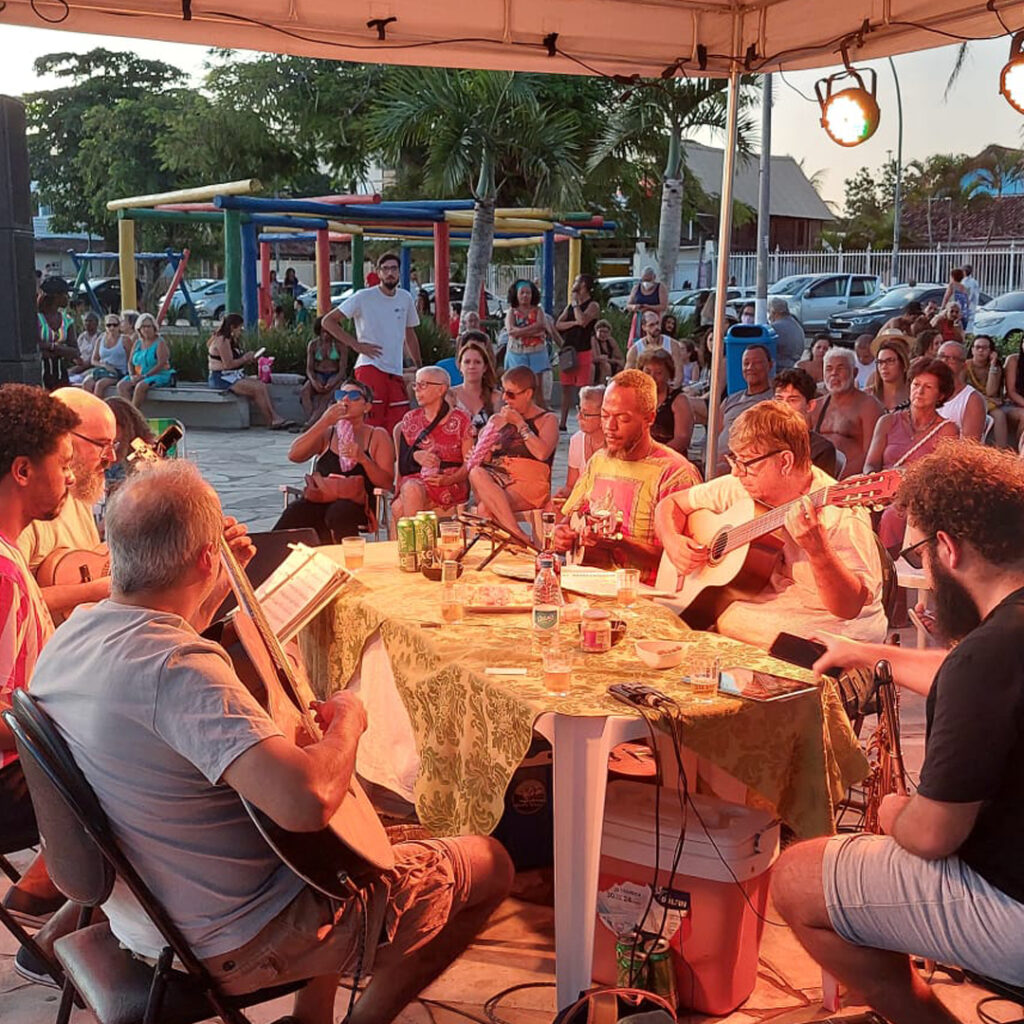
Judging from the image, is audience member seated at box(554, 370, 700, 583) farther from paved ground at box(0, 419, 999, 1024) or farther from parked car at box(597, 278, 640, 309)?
parked car at box(597, 278, 640, 309)

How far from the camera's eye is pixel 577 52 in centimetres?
581

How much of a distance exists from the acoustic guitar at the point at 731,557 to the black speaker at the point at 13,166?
15.5ft

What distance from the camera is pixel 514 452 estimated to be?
7000 millimetres

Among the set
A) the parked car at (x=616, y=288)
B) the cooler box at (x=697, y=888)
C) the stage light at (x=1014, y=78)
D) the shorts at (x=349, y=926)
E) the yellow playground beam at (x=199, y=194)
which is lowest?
A: the cooler box at (x=697, y=888)

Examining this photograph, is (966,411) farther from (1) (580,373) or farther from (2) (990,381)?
(1) (580,373)

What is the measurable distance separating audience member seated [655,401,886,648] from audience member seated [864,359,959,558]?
2.26 metres

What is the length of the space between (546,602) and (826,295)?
28.5 meters

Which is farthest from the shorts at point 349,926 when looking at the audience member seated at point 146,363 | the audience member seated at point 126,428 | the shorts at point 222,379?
the shorts at point 222,379

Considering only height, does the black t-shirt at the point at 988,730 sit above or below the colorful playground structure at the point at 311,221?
below

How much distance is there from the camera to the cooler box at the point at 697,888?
10.2 ft

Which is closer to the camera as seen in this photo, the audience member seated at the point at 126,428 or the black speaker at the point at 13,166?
the audience member seated at the point at 126,428

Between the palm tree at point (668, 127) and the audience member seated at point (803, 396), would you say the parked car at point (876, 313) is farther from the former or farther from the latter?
the audience member seated at point (803, 396)

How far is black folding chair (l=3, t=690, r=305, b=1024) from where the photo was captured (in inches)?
89.4

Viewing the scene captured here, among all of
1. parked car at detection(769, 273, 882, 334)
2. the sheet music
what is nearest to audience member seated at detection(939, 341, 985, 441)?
the sheet music
